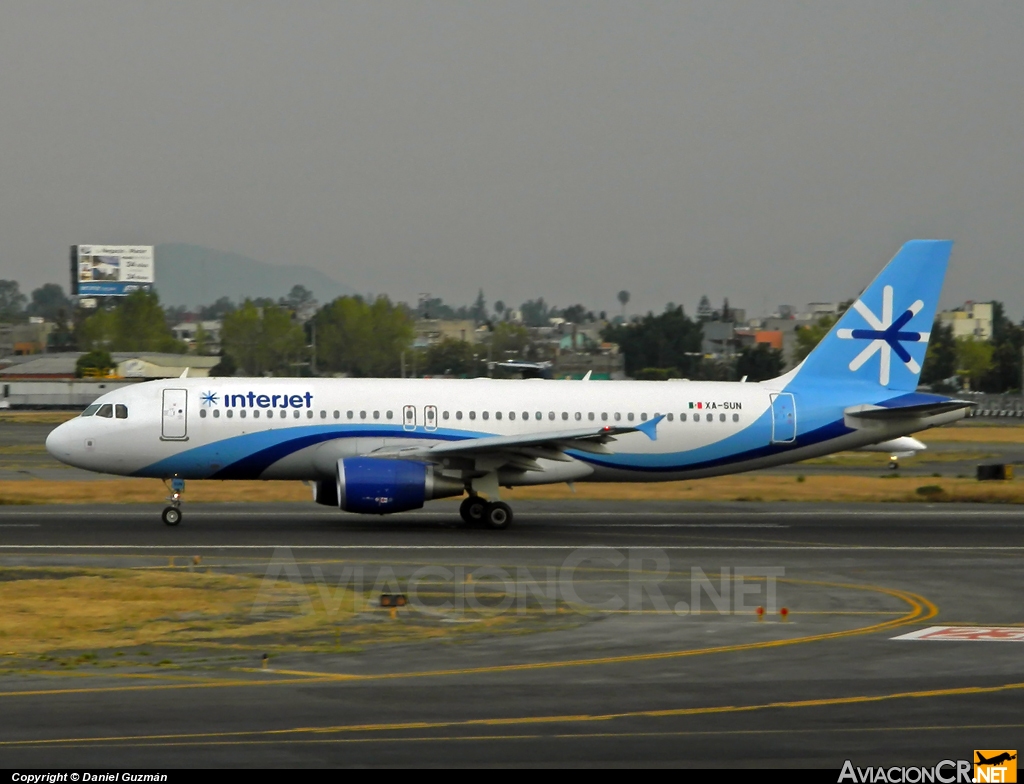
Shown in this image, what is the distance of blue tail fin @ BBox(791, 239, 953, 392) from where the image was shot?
35.6m

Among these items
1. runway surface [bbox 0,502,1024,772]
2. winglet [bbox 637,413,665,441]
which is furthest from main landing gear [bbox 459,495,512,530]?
winglet [bbox 637,413,665,441]

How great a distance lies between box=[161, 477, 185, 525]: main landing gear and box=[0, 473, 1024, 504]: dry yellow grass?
644 centimetres

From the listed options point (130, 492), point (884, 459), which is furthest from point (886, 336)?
point (884, 459)

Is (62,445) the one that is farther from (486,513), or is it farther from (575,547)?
(575,547)

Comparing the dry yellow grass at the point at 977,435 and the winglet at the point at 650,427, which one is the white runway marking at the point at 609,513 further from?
the dry yellow grass at the point at 977,435

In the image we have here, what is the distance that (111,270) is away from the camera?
530 ft

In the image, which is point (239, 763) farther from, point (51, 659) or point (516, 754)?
point (51, 659)

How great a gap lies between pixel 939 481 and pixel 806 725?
36777 millimetres

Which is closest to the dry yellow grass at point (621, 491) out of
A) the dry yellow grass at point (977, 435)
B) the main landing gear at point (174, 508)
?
the main landing gear at point (174, 508)

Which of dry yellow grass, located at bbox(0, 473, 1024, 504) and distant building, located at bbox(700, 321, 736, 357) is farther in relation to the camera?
distant building, located at bbox(700, 321, 736, 357)

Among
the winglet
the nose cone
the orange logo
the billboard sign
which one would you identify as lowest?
the orange logo

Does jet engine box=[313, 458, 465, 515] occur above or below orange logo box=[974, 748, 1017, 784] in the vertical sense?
above

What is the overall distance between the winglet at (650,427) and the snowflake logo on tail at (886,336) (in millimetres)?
6421

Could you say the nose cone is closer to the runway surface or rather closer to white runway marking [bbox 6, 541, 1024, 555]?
the runway surface
